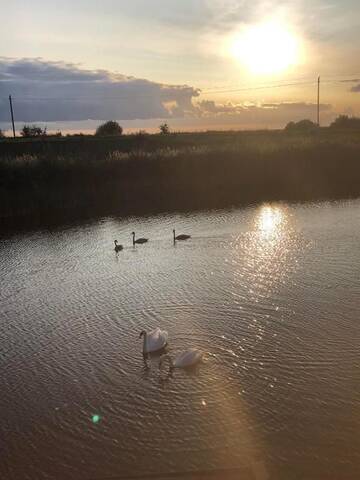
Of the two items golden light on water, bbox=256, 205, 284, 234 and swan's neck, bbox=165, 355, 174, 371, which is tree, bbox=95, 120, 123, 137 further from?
swan's neck, bbox=165, 355, 174, 371

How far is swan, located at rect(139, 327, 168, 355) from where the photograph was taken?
11805mm

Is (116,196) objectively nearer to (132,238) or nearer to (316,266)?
(132,238)

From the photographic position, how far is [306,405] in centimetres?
957

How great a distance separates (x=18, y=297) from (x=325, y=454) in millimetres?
12465

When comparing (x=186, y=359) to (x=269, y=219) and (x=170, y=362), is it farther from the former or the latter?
(x=269, y=219)

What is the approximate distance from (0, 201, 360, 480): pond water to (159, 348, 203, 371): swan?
0.24 m

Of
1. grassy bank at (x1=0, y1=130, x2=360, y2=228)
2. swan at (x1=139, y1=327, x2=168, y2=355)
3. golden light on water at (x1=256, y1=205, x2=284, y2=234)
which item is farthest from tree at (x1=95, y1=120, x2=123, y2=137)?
swan at (x1=139, y1=327, x2=168, y2=355)

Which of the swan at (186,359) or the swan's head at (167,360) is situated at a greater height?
the swan at (186,359)

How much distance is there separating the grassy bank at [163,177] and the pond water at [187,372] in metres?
14.5

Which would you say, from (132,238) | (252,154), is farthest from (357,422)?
(252,154)

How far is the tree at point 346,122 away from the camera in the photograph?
9061cm

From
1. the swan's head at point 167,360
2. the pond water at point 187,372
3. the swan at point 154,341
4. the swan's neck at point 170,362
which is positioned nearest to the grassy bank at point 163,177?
the pond water at point 187,372

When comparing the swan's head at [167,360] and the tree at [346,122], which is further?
the tree at [346,122]

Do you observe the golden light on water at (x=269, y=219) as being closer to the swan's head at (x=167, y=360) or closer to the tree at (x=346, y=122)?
the swan's head at (x=167, y=360)
